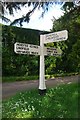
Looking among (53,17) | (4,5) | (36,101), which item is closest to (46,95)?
(36,101)

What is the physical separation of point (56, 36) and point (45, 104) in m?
0.71

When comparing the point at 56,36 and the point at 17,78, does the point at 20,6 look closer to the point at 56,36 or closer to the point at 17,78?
the point at 56,36

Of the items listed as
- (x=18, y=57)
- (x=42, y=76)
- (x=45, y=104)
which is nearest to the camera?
(x=45, y=104)

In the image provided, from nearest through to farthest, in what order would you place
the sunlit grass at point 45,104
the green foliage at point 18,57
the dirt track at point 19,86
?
the sunlit grass at point 45,104, the dirt track at point 19,86, the green foliage at point 18,57

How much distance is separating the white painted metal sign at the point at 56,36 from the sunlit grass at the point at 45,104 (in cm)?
51

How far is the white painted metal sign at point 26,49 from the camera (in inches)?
89.3

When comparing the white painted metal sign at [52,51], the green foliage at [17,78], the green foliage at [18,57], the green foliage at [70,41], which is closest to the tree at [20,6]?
the green foliage at [18,57]

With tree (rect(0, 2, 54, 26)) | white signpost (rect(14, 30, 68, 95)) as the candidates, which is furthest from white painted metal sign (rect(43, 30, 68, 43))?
tree (rect(0, 2, 54, 26))

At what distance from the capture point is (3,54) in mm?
2576

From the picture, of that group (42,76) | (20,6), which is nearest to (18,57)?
(42,76)

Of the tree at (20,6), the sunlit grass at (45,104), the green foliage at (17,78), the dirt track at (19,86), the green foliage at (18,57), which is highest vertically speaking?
the tree at (20,6)

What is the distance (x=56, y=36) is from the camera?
7.82ft

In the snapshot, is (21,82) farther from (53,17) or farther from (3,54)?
(53,17)

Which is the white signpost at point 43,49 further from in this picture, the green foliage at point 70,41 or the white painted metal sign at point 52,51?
the green foliage at point 70,41
